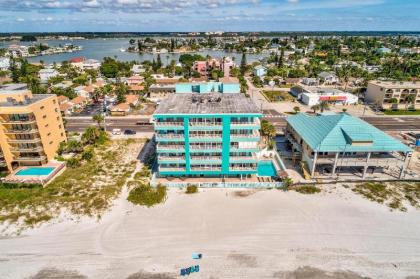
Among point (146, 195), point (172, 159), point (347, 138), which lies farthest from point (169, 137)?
point (347, 138)

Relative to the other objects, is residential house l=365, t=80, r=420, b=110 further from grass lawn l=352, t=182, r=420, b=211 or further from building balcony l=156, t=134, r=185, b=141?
building balcony l=156, t=134, r=185, b=141

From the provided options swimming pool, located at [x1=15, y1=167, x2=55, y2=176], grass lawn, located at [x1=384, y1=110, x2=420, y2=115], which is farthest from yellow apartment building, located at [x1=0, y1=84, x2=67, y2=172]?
grass lawn, located at [x1=384, y1=110, x2=420, y2=115]

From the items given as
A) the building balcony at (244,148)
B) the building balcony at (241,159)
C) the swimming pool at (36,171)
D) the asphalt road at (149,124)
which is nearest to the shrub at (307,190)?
the building balcony at (241,159)

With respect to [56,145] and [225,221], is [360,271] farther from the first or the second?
[56,145]

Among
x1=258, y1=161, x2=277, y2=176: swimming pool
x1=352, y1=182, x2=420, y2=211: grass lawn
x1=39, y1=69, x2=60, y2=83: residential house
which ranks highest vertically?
x1=39, y1=69, x2=60, y2=83: residential house

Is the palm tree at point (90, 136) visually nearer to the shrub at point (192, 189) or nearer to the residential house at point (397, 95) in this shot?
the shrub at point (192, 189)
